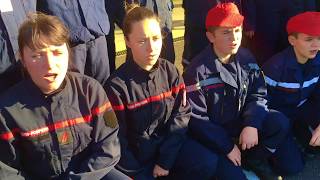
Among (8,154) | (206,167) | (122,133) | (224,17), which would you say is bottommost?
(206,167)

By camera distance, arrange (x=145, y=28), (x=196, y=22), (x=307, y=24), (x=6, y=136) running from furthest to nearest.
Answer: (x=196, y=22)
(x=307, y=24)
(x=145, y=28)
(x=6, y=136)

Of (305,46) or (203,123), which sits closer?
(203,123)

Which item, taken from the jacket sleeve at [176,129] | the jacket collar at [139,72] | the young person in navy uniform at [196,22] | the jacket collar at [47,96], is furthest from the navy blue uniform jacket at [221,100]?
the jacket collar at [47,96]

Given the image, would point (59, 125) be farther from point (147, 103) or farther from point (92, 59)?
point (92, 59)

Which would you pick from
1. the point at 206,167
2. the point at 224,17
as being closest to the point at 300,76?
the point at 224,17

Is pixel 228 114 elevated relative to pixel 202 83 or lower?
lower

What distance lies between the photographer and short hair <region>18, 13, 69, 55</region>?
7.64ft

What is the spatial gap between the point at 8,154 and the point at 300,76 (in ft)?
7.07

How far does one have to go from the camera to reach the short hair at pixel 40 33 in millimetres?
2328

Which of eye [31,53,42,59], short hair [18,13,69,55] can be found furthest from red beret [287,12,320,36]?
eye [31,53,42,59]

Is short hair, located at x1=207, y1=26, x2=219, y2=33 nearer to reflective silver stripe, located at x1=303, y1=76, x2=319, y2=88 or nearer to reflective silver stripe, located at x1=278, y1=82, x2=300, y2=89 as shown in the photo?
reflective silver stripe, located at x1=278, y1=82, x2=300, y2=89

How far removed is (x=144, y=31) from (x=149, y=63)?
20 cm

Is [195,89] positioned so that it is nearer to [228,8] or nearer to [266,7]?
[228,8]

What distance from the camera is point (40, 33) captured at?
236 cm
